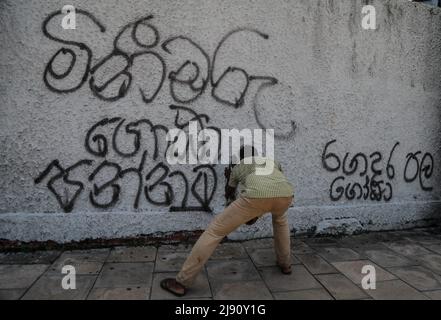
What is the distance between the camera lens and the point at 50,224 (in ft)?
12.5

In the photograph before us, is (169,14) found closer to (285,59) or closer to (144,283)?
(285,59)

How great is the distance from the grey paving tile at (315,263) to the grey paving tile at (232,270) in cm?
58

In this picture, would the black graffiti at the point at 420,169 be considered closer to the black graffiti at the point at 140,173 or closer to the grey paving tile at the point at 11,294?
the black graffiti at the point at 140,173

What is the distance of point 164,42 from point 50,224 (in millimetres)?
2305

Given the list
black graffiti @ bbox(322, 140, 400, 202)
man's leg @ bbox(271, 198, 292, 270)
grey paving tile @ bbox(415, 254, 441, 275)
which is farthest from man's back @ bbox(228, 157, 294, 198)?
grey paving tile @ bbox(415, 254, 441, 275)

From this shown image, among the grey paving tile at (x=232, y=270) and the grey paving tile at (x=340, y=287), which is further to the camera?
the grey paving tile at (x=232, y=270)

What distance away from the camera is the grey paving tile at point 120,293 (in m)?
2.94

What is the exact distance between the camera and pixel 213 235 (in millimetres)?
3012

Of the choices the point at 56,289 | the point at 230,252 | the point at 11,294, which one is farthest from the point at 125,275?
the point at 230,252

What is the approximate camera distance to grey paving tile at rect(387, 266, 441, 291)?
3336mm

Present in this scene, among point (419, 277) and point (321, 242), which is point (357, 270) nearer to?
point (419, 277)

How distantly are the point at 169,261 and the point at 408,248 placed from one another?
2.86 metres

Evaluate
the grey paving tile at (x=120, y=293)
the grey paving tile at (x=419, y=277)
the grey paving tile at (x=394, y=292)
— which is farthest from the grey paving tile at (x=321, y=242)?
the grey paving tile at (x=120, y=293)
